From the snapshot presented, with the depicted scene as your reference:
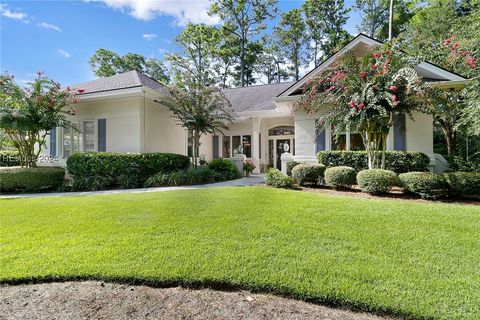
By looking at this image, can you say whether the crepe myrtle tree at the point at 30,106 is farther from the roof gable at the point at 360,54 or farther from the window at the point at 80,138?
the roof gable at the point at 360,54

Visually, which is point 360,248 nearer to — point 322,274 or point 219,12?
point 322,274

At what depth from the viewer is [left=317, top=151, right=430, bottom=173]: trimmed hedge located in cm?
935

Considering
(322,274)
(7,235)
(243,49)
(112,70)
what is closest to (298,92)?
(322,274)

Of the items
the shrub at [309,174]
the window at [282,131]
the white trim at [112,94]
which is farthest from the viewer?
the window at [282,131]

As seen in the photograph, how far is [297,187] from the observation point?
361 inches

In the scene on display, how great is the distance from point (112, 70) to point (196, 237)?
38.5 meters

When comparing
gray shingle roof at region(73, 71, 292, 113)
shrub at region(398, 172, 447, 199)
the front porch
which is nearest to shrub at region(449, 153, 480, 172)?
shrub at region(398, 172, 447, 199)

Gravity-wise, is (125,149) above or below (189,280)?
above

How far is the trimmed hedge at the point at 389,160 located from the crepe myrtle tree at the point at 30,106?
11444mm

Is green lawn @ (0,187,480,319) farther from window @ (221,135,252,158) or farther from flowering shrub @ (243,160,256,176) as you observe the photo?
window @ (221,135,252,158)

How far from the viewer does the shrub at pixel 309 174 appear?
30.1ft

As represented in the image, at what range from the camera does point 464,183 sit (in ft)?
22.9

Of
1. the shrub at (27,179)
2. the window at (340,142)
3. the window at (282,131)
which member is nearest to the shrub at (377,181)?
the window at (340,142)

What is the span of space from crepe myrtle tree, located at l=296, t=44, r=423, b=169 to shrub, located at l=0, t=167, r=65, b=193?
37.6 feet
